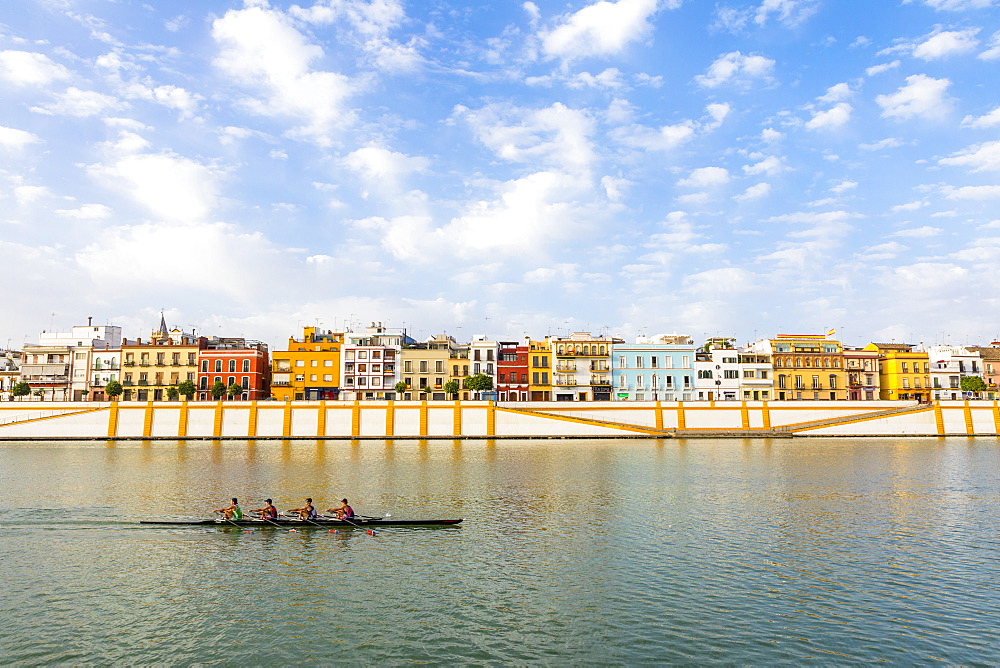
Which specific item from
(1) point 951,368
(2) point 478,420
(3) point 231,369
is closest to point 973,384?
(1) point 951,368

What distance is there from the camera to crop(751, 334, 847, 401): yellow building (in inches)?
4491

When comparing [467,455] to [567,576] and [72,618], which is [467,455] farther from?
[72,618]

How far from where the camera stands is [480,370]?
4505 inches

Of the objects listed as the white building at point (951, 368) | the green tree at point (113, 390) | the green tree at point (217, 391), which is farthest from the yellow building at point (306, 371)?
the white building at point (951, 368)

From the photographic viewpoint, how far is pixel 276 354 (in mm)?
112188

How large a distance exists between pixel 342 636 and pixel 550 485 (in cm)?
2781

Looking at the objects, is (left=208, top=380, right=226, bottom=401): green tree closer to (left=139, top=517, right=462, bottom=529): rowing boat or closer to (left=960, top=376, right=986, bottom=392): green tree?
(left=139, top=517, right=462, bottom=529): rowing boat

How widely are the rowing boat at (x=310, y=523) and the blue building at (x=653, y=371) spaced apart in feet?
259

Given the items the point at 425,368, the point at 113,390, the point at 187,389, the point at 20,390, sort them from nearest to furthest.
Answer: the point at 187,389 < the point at 113,390 < the point at 20,390 < the point at 425,368

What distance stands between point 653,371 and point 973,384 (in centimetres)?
5515

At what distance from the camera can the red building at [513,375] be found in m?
112

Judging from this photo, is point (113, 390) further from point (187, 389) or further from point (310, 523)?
point (310, 523)

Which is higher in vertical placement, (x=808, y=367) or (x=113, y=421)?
(x=808, y=367)

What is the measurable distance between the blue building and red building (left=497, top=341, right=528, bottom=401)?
14269 millimetres
